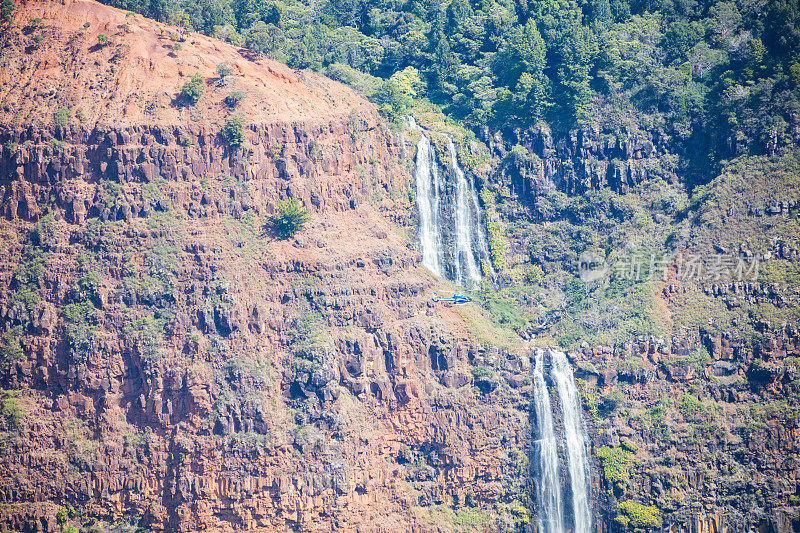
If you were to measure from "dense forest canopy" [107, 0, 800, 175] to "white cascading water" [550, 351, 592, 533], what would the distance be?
25903 mm

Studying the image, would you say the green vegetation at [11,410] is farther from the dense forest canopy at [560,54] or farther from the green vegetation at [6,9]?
the dense forest canopy at [560,54]

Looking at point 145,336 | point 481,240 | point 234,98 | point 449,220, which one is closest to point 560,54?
point 481,240

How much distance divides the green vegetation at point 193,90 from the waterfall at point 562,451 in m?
34.5

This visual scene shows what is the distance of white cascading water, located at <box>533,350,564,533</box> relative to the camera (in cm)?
10806

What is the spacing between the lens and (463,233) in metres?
120

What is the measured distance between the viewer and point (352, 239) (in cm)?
11150

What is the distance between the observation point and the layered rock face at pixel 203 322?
100m

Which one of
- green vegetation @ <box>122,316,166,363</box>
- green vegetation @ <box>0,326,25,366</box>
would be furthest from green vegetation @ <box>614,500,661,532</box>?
green vegetation @ <box>0,326,25,366</box>

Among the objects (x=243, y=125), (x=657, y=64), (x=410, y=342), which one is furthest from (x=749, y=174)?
(x=243, y=125)

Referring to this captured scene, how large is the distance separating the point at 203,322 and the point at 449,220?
25.9m

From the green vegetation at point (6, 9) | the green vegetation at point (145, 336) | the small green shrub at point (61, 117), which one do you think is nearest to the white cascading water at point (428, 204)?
the green vegetation at point (145, 336)

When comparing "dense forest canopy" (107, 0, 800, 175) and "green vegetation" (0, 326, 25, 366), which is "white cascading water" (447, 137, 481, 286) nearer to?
"dense forest canopy" (107, 0, 800, 175)

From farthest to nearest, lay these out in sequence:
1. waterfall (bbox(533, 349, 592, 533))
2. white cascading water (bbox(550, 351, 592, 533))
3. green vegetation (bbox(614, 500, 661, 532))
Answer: white cascading water (bbox(550, 351, 592, 533)) < waterfall (bbox(533, 349, 592, 533)) < green vegetation (bbox(614, 500, 661, 532))
